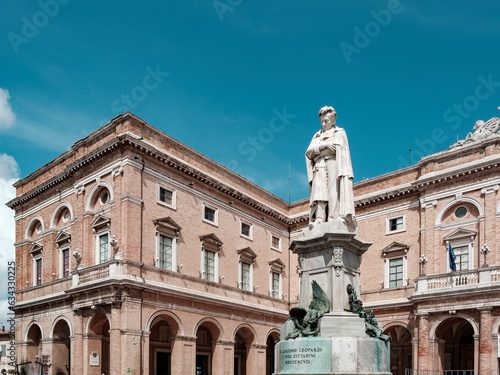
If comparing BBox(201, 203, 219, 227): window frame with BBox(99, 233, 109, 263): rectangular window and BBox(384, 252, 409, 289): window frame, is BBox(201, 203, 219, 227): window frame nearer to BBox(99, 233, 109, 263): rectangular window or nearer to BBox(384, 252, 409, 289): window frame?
BBox(99, 233, 109, 263): rectangular window

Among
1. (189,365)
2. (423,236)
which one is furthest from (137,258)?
(423,236)

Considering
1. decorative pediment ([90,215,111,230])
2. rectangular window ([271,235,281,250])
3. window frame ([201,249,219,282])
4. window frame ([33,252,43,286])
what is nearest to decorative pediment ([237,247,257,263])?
window frame ([201,249,219,282])

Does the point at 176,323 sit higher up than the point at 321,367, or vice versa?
the point at 321,367

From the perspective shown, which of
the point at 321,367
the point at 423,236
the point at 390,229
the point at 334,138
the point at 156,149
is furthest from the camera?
the point at 390,229

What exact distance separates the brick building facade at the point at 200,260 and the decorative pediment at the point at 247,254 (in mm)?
126

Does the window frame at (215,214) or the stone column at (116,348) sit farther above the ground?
the window frame at (215,214)

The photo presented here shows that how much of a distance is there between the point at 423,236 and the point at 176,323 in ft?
51.8

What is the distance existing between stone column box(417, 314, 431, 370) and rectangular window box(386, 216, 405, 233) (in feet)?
20.8

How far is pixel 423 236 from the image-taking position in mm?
33688

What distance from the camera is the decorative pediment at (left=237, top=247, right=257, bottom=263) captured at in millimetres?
35469

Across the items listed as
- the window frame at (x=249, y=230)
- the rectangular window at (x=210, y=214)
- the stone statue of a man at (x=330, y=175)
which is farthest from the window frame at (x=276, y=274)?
the stone statue of a man at (x=330, y=175)

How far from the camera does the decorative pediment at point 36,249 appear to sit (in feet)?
114

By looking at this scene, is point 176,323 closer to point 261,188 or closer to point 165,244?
point 165,244

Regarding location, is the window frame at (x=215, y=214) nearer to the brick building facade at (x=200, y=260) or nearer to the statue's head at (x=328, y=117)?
the brick building facade at (x=200, y=260)
